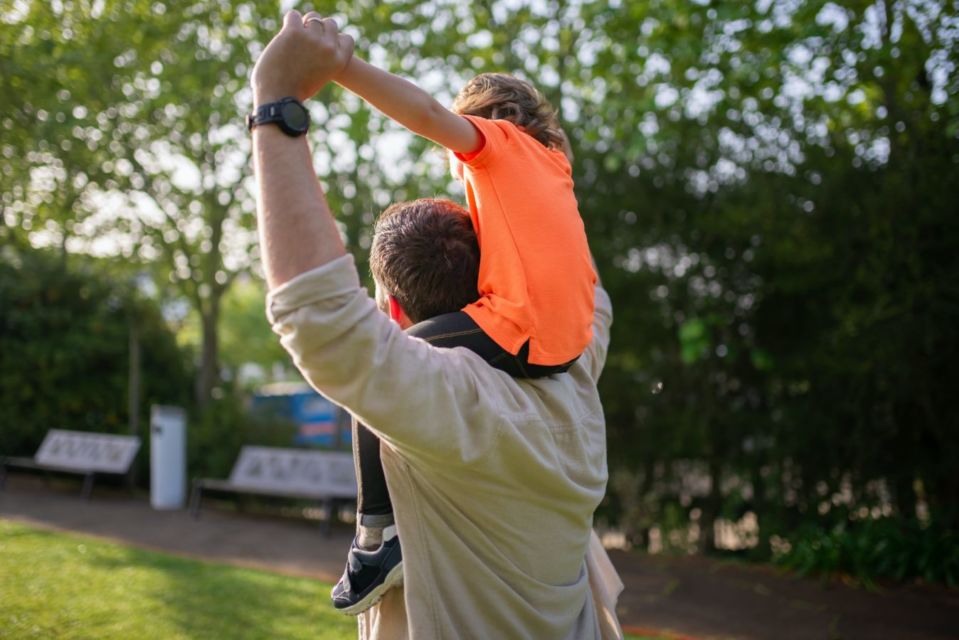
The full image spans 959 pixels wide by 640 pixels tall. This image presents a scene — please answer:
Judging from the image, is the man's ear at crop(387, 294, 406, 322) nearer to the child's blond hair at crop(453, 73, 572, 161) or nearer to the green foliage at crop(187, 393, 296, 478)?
the child's blond hair at crop(453, 73, 572, 161)

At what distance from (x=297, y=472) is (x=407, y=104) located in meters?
9.58

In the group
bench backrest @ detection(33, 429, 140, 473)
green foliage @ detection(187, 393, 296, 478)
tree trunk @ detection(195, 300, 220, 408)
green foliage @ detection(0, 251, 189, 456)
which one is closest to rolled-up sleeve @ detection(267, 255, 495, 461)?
green foliage @ detection(187, 393, 296, 478)

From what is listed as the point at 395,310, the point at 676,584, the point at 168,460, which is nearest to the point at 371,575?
the point at 395,310

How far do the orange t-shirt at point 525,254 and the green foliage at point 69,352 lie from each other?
1339 centimetres

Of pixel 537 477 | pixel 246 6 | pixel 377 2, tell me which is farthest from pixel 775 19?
pixel 246 6

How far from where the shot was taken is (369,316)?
4.28 ft

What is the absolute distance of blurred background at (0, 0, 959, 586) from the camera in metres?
7.43

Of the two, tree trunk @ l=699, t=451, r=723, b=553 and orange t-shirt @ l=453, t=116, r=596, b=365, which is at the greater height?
orange t-shirt @ l=453, t=116, r=596, b=365

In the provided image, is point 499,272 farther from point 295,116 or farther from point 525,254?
point 295,116

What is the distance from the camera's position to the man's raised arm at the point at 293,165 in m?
1.28

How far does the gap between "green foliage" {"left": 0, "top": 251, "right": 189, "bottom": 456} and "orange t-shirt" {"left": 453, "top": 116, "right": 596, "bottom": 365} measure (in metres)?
13.4

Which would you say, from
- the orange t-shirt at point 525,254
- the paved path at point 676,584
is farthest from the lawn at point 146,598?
the orange t-shirt at point 525,254

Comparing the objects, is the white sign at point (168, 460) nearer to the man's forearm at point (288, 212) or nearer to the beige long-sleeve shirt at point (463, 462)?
the beige long-sleeve shirt at point (463, 462)

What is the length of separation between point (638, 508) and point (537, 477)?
8079mm
